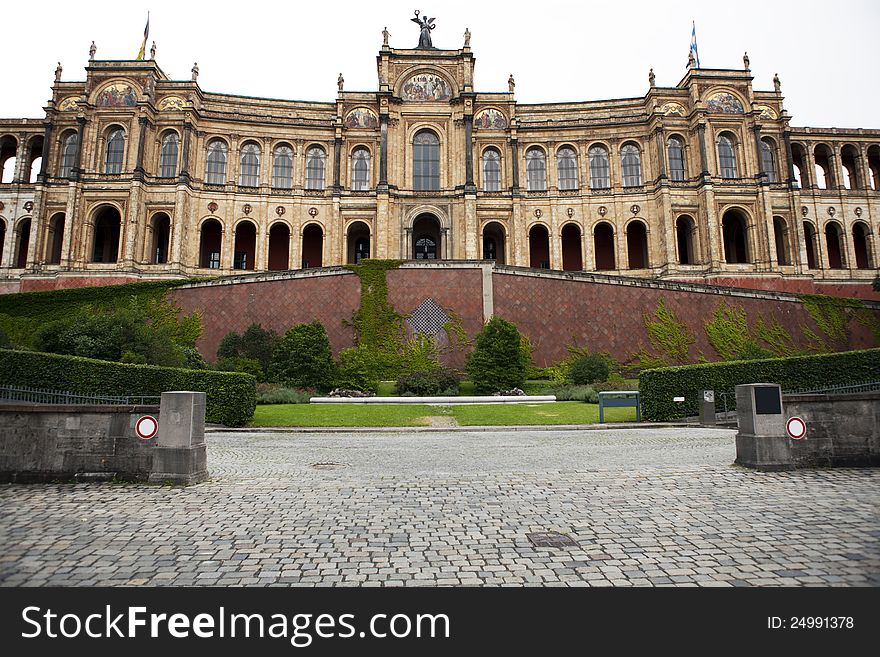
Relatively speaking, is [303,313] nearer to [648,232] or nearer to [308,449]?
[308,449]

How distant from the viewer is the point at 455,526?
19.7ft

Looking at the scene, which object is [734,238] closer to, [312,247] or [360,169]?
[360,169]

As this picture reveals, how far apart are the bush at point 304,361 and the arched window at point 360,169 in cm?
2452

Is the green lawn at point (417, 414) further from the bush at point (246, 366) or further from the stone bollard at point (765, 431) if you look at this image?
the stone bollard at point (765, 431)

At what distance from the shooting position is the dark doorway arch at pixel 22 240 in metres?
47.0

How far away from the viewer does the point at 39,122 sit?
1948 inches

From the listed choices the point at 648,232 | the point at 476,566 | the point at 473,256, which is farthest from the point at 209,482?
the point at 648,232

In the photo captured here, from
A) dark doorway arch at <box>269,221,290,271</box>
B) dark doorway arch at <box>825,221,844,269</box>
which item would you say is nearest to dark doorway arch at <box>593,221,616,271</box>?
dark doorway arch at <box>825,221,844,269</box>

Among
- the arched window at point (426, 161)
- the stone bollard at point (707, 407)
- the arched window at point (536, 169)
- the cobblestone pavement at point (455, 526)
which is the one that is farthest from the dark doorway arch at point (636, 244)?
the cobblestone pavement at point (455, 526)

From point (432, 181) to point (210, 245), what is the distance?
69.4 feet

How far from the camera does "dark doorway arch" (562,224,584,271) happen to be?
51062mm

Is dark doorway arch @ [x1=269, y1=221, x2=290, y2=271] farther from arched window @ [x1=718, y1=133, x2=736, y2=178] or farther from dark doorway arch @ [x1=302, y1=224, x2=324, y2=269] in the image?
arched window @ [x1=718, y1=133, x2=736, y2=178]

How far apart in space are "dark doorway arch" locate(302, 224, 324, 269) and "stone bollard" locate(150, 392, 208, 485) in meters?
43.0

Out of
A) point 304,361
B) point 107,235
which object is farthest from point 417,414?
point 107,235
